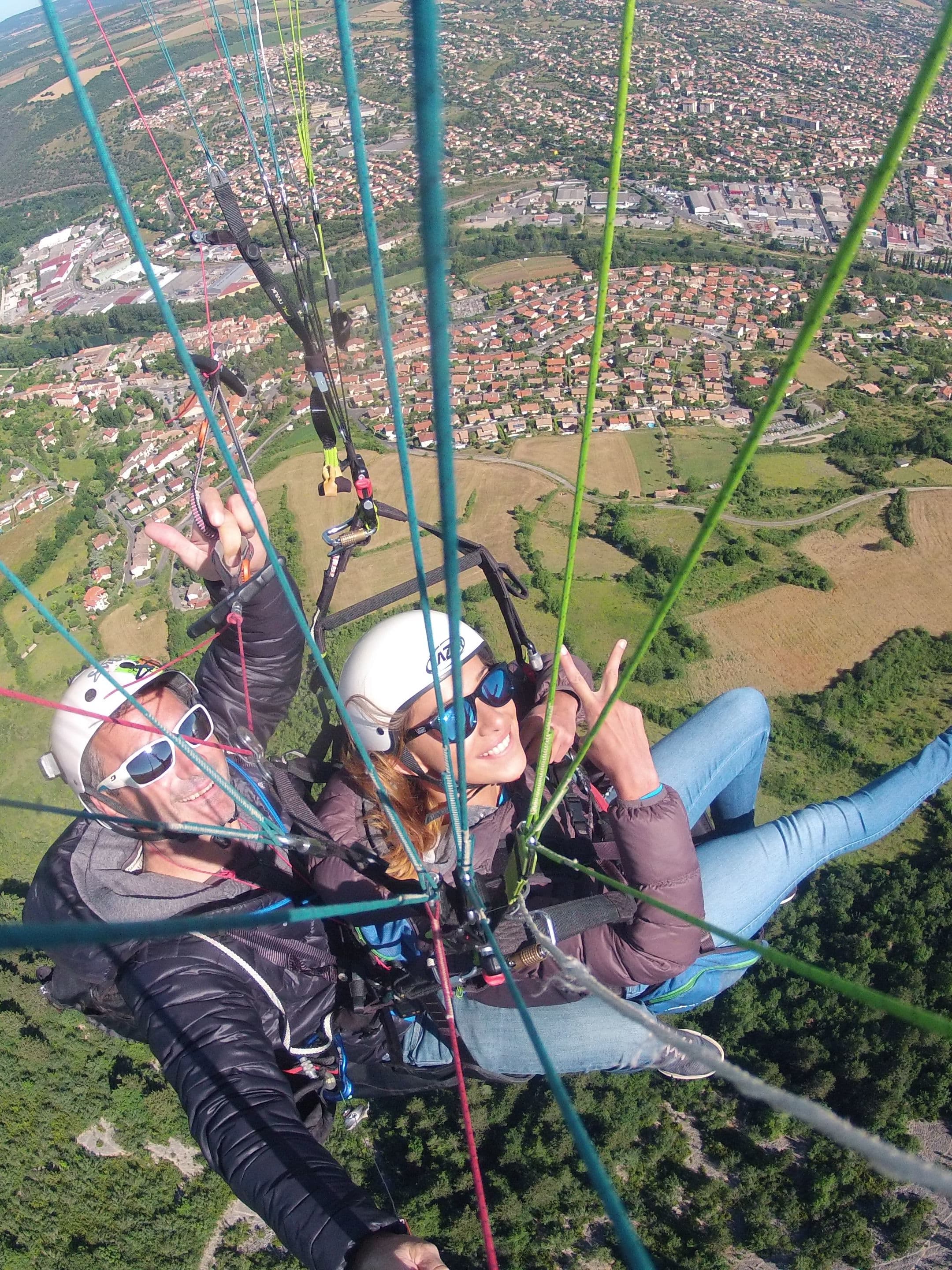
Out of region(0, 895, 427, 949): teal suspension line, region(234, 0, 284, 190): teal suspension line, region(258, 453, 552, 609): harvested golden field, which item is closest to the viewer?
region(0, 895, 427, 949): teal suspension line

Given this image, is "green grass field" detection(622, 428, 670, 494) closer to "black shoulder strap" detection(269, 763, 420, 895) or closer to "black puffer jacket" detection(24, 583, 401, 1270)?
"black shoulder strap" detection(269, 763, 420, 895)

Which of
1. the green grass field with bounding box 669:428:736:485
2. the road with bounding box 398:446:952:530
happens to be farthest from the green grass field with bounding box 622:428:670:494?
the road with bounding box 398:446:952:530

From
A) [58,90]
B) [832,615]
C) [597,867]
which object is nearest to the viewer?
[597,867]

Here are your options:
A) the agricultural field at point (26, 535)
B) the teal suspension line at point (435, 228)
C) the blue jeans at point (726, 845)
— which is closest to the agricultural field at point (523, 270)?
the agricultural field at point (26, 535)

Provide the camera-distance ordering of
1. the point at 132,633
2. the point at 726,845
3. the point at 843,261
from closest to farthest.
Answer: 1. the point at 843,261
2. the point at 726,845
3. the point at 132,633

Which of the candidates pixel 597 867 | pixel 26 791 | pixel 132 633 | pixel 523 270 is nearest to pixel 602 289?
pixel 597 867

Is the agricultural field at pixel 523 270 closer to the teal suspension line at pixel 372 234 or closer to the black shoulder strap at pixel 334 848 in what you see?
the black shoulder strap at pixel 334 848

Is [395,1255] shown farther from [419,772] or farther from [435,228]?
[435,228]

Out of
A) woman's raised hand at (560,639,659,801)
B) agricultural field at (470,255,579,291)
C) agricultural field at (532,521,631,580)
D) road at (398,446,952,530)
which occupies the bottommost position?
woman's raised hand at (560,639,659,801)

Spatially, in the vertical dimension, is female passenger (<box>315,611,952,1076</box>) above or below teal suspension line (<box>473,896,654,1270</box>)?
above
